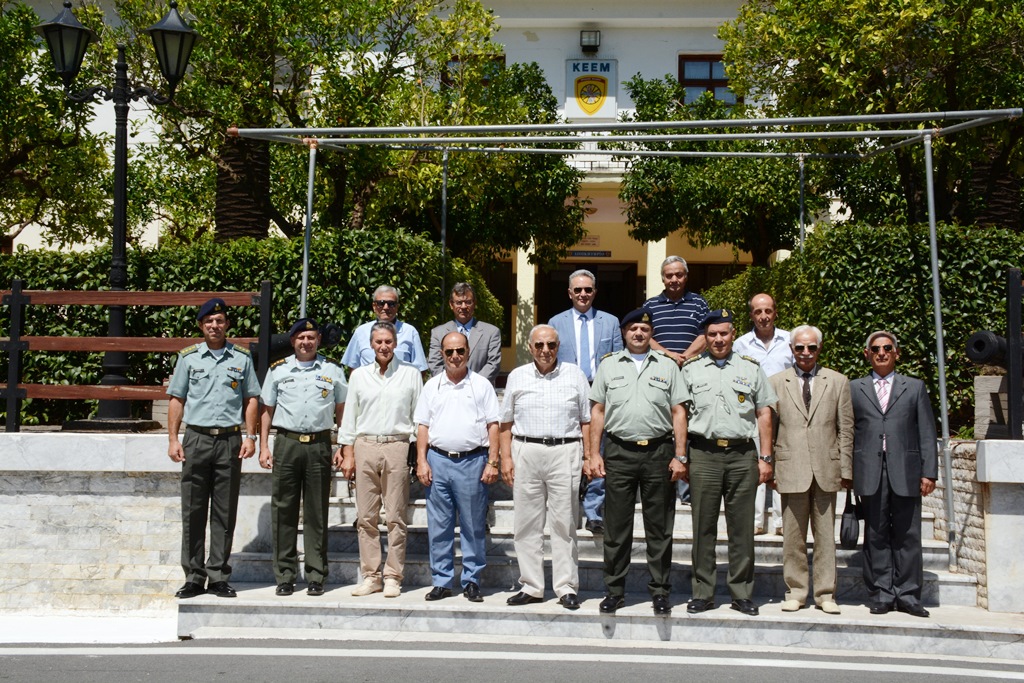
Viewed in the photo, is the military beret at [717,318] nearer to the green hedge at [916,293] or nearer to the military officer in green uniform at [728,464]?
the military officer in green uniform at [728,464]

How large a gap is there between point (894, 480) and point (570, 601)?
228 cm

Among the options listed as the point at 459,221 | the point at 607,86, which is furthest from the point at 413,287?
the point at 607,86

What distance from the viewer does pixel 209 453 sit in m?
7.84

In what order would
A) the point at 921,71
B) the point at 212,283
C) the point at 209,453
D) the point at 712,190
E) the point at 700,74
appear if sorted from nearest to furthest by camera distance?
the point at 209,453 → the point at 212,283 → the point at 921,71 → the point at 712,190 → the point at 700,74

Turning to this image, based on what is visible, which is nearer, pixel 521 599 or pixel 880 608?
pixel 880 608

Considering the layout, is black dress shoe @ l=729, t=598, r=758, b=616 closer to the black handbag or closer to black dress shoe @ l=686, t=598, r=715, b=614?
black dress shoe @ l=686, t=598, r=715, b=614

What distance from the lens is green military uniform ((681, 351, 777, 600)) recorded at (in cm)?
716

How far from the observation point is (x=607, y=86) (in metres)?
24.2

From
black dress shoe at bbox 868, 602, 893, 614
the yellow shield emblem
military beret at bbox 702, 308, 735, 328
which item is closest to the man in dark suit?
black dress shoe at bbox 868, 602, 893, 614

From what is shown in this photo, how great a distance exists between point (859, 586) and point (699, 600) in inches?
51.0

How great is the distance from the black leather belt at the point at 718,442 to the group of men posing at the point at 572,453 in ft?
0.05

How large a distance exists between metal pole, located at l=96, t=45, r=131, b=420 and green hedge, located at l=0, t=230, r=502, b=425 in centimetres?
80

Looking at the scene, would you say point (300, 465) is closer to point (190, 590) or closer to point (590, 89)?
point (190, 590)

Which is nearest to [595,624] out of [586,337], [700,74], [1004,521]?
[586,337]
